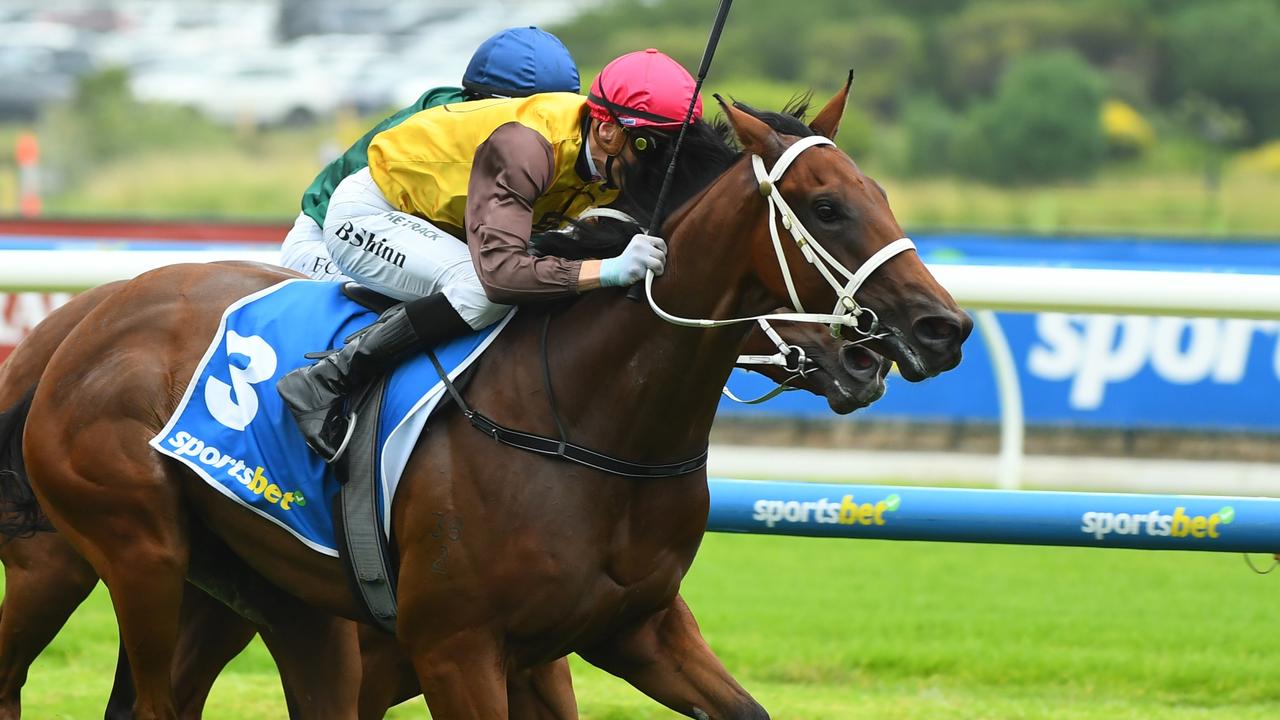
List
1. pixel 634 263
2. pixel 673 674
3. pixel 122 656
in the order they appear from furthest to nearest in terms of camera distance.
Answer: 1. pixel 122 656
2. pixel 673 674
3. pixel 634 263

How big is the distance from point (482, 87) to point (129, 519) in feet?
4.46

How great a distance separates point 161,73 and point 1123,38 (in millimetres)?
25756

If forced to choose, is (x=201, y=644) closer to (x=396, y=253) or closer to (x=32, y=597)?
(x=32, y=597)

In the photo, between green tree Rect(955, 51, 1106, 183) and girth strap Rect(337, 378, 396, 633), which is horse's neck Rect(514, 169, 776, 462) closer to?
girth strap Rect(337, 378, 396, 633)

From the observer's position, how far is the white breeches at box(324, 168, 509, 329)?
12.0ft

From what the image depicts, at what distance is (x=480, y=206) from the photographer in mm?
3559

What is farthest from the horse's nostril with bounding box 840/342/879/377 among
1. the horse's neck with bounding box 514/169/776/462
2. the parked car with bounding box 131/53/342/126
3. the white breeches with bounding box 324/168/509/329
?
the parked car with bounding box 131/53/342/126

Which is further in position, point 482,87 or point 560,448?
point 482,87

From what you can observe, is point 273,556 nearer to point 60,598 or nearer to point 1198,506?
point 60,598

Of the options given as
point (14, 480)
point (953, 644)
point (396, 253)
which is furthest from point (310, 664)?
point (953, 644)

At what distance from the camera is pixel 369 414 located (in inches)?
146

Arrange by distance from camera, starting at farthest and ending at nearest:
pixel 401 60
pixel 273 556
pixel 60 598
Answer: pixel 401 60
pixel 60 598
pixel 273 556

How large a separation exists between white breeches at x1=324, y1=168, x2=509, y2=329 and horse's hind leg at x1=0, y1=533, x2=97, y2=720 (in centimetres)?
107

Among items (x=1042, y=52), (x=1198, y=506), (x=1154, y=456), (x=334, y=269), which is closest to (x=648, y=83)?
(x=334, y=269)
